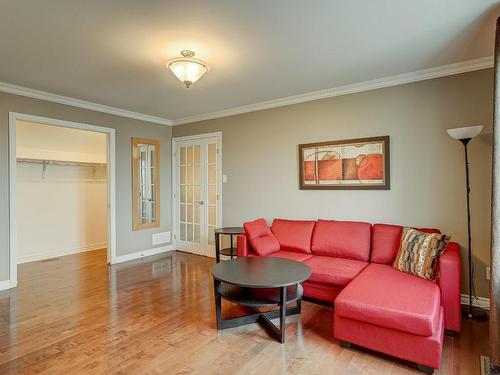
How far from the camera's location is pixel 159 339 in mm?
2432

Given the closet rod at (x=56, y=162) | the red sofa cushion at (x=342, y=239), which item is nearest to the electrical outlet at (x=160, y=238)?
the closet rod at (x=56, y=162)

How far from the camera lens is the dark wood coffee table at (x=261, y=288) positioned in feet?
7.72

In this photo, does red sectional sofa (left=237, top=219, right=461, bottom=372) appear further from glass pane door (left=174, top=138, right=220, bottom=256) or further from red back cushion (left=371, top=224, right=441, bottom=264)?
glass pane door (left=174, top=138, right=220, bottom=256)

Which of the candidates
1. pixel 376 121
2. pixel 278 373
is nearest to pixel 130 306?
pixel 278 373

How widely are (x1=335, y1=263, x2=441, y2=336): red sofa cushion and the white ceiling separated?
6.73ft

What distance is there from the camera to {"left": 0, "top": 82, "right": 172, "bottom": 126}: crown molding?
3639 millimetres

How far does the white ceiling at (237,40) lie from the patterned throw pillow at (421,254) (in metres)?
1.72

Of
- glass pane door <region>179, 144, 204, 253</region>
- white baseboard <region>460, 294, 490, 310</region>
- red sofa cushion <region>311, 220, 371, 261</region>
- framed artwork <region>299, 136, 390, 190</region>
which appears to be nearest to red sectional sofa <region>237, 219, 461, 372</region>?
red sofa cushion <region>311, 220, 371, 261</region>

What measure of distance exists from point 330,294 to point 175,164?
3756 mm

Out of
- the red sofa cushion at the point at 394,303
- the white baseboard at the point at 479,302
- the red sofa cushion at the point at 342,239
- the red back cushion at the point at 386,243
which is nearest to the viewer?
the red sofa cushion at the point at 394,303

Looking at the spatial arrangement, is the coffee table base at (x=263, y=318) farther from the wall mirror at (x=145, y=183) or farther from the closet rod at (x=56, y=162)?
the closet rod at (x=56, y=162)

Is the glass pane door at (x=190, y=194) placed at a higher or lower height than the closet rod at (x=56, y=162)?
lower

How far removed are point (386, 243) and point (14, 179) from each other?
14.7ft

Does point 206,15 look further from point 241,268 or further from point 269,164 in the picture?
point 269,164
